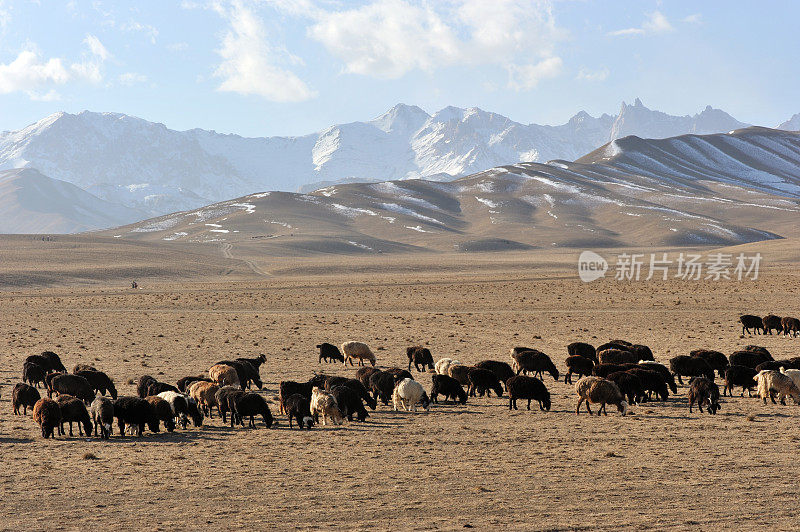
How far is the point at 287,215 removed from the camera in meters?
186

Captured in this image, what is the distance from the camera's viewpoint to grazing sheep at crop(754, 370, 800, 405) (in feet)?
59.7

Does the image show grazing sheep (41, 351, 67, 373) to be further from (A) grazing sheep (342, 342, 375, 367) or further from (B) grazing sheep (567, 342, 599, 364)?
(B) grazing sheep (567, 342, 599, 364)

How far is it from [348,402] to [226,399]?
9.15 ft

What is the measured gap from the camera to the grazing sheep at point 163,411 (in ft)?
51.0

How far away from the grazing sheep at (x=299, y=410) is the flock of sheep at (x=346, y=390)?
25 millimetres

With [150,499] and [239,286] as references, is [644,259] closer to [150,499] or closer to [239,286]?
[239,286]

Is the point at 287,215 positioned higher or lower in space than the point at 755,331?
higher

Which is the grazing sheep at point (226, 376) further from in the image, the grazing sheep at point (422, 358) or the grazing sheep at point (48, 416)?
the grazing sheep at point (422, 358)

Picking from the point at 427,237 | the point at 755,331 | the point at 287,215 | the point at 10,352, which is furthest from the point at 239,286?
the point at 287,215

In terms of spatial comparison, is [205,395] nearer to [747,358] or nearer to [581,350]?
[581,350]

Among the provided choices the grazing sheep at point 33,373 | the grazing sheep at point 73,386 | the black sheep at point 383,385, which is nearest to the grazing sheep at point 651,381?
the black sheep at point 383,385

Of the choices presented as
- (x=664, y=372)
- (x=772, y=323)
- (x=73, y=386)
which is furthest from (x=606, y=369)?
(x=772, y=323)

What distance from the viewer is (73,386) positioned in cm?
1775

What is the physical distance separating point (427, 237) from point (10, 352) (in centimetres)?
13868
